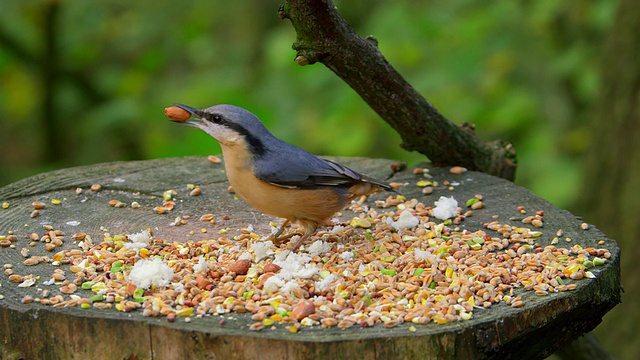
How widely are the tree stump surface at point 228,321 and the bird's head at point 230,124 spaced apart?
50 centimetres

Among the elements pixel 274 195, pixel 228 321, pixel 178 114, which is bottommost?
pixel 228 321

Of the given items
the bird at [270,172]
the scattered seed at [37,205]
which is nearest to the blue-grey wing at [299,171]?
the bird at [270,172]

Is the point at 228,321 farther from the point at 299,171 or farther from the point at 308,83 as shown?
the point at 308,83

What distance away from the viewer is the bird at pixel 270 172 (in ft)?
11.0

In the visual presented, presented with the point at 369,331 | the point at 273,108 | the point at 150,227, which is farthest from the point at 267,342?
the point at 273,108

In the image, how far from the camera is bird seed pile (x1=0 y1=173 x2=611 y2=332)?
2678mm

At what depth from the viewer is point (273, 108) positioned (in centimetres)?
790

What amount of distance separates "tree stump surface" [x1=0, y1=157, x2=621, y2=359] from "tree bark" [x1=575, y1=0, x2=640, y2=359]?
1.76m

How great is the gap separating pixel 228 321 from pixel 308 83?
5.36m

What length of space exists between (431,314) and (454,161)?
6.07 feet

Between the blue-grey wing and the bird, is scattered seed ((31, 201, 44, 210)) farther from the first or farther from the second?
the blue-grey wing

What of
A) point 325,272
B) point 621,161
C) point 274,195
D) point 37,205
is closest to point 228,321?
point 325,272

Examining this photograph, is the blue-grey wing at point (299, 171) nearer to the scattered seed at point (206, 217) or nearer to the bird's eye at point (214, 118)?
the bird's eye at point (214, 118)

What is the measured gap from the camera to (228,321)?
2.58 meters
